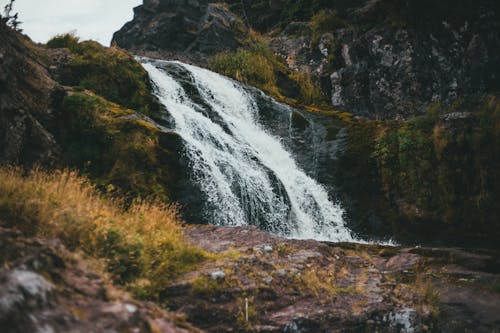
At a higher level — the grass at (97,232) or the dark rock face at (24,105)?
the dark rock face at (24,105)

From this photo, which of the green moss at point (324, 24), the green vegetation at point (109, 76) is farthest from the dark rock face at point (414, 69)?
the green vegetation at point (109, 76)

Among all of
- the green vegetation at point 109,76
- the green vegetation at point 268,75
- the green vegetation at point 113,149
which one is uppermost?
the green vegetation at point 268,75

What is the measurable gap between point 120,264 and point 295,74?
17.7 meters

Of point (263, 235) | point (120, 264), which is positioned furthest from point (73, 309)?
point (263, 235)

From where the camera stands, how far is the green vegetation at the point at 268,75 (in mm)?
19359

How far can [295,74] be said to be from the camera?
20.9 meters

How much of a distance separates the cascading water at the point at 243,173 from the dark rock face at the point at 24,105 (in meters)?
3.32

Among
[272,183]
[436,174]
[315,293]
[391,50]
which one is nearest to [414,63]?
[391,50]

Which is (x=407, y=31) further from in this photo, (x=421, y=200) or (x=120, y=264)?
(x=120, y=264)

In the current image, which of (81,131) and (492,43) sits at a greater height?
(492,43)

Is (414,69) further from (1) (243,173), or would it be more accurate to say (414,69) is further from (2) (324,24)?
(1) (243,173)

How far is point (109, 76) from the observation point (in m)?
12.6

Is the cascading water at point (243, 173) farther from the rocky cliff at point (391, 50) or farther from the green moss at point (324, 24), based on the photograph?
the green moss at point (324, 24)

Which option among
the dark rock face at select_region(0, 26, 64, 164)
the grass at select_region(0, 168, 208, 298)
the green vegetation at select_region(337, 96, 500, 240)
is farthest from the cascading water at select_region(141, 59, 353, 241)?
the grass at select_region(0, 168, 208, 298)
